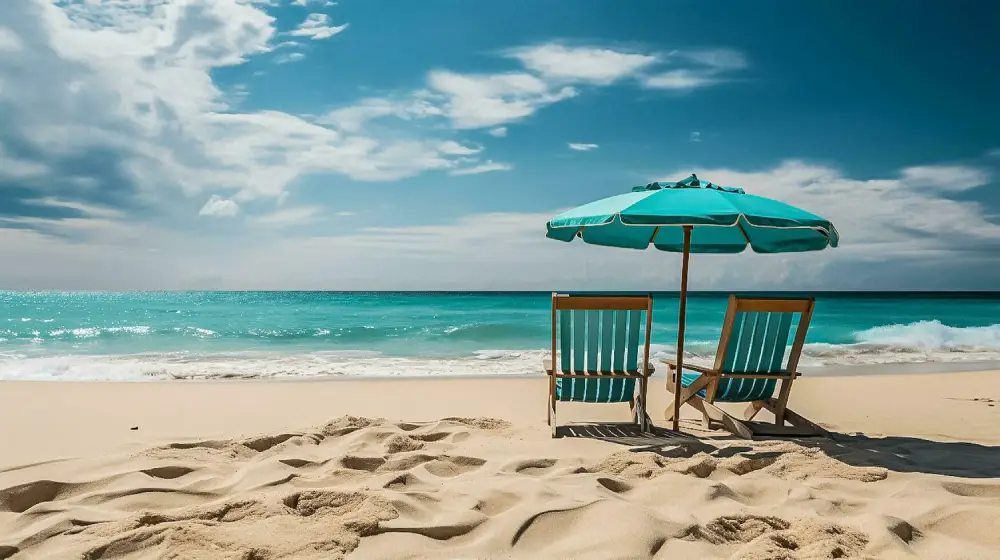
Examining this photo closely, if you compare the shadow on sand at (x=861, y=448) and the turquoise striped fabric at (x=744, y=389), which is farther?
the turquoise striped fabric at (x=744, y=389)

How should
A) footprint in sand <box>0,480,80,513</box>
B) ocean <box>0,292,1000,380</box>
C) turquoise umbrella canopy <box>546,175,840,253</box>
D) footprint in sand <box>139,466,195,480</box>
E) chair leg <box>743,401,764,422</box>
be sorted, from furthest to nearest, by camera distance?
ocean <box>0,292,1000,380</box>, chair leg <box>743,401,764,422</box>, turquoise umbrella canopy <box>546,175,840,253</box>, footprint in sand <box>139,466,195,480</box>, footprint in sand <box>0,480,80,513</box>

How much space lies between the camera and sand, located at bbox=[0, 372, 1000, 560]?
8.09ft

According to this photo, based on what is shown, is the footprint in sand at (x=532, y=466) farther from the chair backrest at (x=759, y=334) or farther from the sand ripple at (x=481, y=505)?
the chair backrest at (x=759, y=334)

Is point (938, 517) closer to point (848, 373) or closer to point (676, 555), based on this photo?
point (676, 555)

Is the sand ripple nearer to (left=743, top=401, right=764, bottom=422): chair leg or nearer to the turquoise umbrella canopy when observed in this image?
(left=743, top=401, right=764, bottom=422): chair leg

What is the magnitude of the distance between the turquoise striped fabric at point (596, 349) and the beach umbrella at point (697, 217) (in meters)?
0.41

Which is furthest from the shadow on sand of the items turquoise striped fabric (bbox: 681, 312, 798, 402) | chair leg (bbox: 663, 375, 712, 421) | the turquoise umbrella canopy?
the turquoise umbrella canopy

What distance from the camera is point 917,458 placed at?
3961mm

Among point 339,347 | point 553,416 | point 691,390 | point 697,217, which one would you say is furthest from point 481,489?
point 339,347

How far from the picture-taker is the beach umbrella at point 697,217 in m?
3.95

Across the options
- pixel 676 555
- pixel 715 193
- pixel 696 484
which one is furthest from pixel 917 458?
pixel 676 555

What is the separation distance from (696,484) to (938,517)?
106cm

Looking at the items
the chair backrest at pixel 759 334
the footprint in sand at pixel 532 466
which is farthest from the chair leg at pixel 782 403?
the footprint in sand at pixel 532 466

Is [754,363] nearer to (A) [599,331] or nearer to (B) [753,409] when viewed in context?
(B) [753,409]
